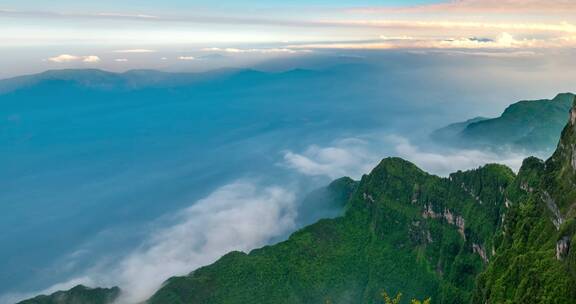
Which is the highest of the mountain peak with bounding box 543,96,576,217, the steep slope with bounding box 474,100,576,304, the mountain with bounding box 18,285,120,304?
the mountain peak with bounding box 543,96,576,217

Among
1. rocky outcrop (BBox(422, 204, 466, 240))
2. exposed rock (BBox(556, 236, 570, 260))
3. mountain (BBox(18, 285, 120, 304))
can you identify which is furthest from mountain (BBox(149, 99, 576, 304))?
mountain (BBox(18, 285, 120, 304))

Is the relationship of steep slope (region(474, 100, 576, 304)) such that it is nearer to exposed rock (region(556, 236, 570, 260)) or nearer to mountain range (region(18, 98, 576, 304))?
exposed rock (region(556, 236, 570, 260))

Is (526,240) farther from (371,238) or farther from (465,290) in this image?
(371,238)

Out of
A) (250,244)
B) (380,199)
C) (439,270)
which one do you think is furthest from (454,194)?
(250,244)

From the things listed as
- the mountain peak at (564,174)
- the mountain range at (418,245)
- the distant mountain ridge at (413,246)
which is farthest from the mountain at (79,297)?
the mountain peak at (564,174)

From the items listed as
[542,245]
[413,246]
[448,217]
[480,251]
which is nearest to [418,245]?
[413,246]

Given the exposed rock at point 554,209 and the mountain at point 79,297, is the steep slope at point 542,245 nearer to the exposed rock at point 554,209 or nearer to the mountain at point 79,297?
the exposed rock at point 554,209

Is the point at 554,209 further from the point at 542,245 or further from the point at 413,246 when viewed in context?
the point at 413,246
